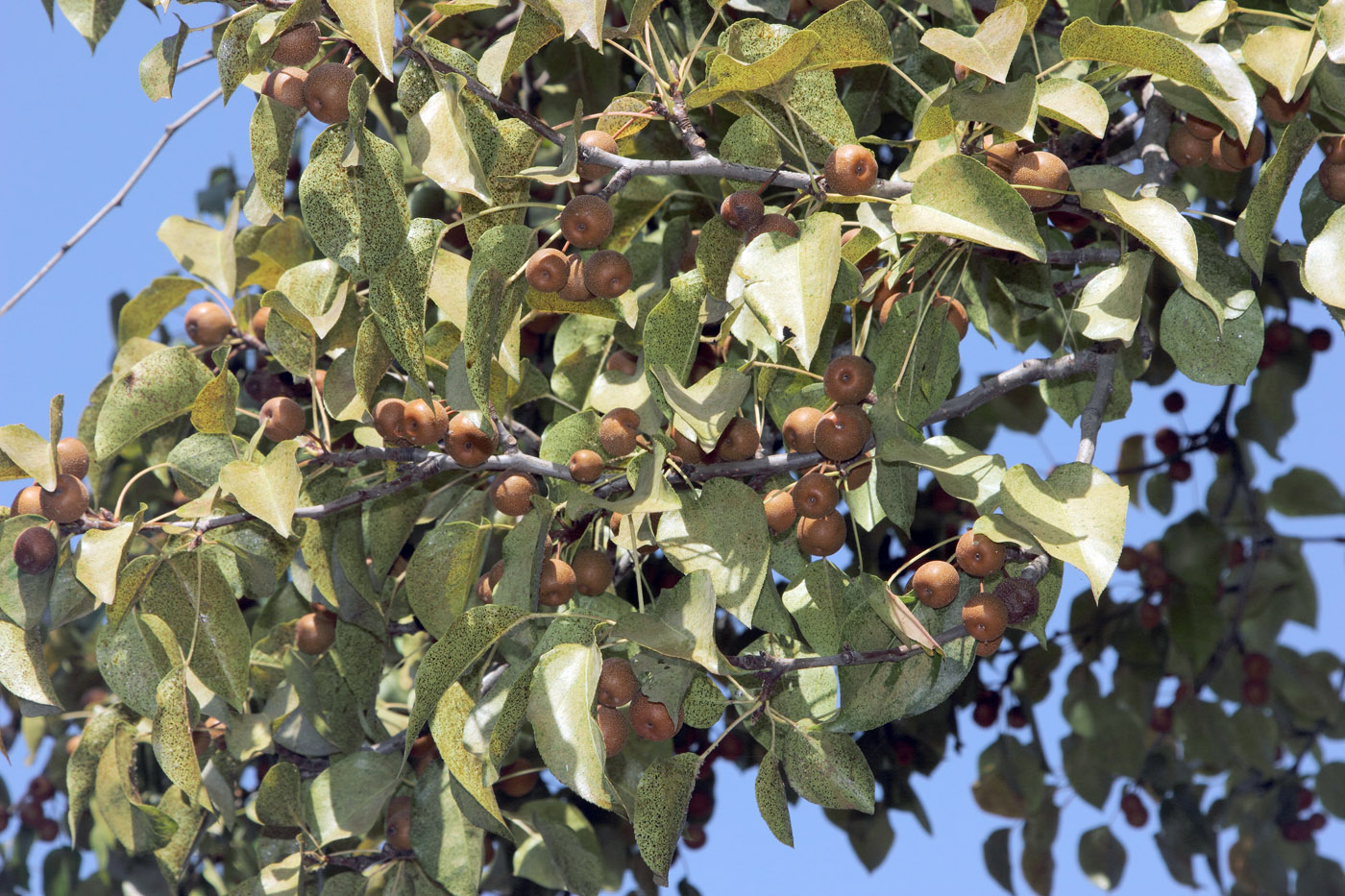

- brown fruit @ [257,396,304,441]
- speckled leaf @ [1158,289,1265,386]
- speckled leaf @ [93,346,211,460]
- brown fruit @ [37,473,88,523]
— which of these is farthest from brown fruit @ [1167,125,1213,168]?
brown fruit @ [37,473,88,523]

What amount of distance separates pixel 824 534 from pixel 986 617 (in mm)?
277

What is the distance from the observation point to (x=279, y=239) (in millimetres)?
2064

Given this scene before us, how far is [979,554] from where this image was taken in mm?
1358

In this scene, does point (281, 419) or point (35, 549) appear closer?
point (35, 549)

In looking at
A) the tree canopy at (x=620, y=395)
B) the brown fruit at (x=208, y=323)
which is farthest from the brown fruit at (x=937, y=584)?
the brown fruit at (x=208, y=323)

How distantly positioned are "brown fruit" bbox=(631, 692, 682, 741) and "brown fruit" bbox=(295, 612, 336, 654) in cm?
70

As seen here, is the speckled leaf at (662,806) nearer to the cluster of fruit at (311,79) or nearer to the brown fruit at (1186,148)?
the cluster of fruit at (311,79)

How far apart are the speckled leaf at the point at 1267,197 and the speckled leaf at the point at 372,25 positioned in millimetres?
949

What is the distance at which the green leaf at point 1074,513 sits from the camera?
121 centimetres

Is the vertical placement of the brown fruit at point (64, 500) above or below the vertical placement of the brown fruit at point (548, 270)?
above

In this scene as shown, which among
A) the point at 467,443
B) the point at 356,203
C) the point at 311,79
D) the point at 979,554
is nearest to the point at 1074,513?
the point at 979,554

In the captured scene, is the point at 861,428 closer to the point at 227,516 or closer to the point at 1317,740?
the point at 227,516

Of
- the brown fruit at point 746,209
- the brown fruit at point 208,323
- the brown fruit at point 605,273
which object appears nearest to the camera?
the brown fruit at point 746,209

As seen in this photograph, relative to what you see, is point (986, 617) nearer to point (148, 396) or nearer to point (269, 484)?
point (269, 484)
